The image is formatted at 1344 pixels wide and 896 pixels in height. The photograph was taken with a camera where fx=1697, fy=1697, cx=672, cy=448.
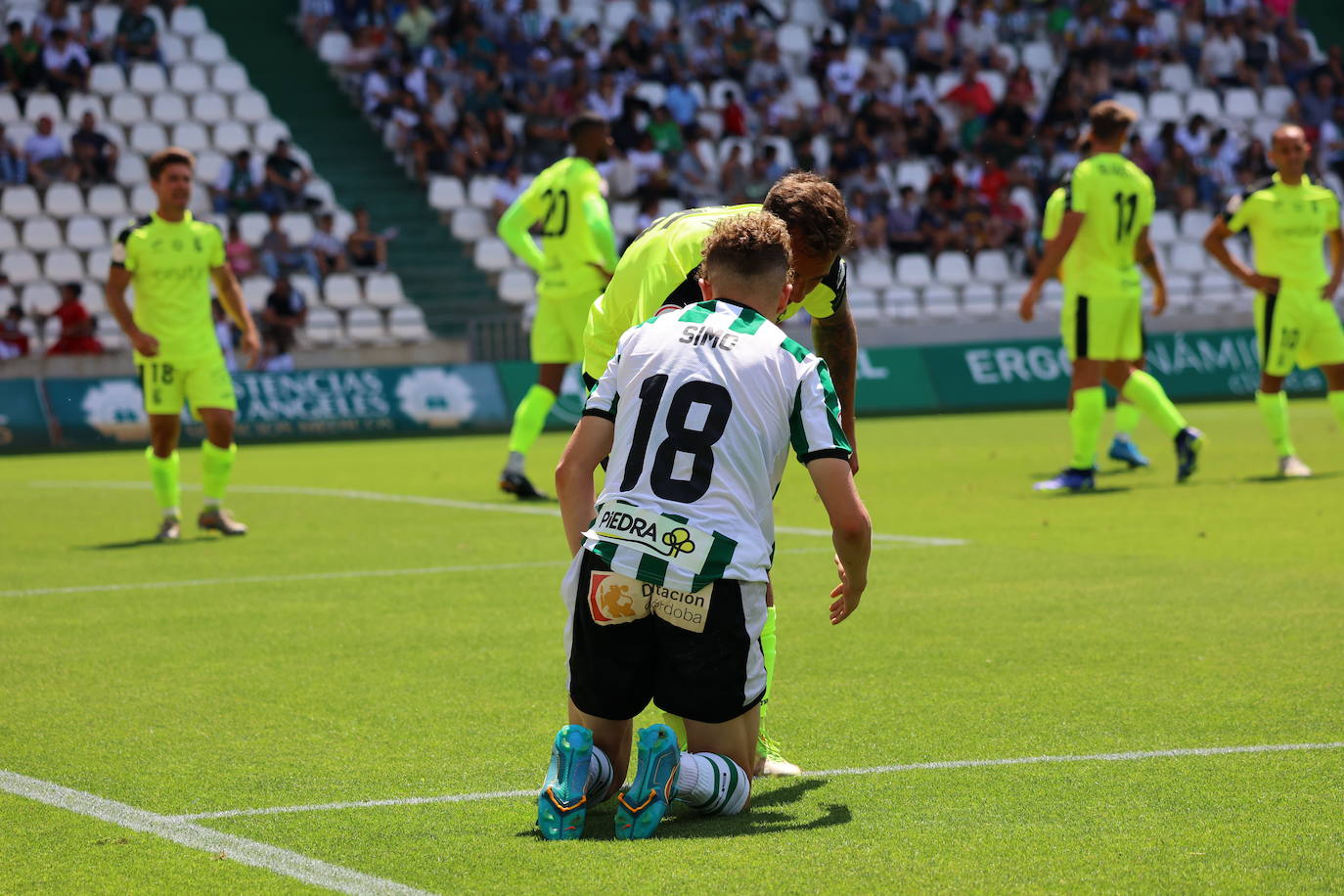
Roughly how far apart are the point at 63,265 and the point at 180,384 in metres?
12.2

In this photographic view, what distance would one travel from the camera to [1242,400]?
2311cm

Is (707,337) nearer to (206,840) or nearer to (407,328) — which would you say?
(206,840)

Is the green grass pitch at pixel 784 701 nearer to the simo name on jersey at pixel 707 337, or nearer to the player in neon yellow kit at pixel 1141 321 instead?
the simo name on jersey at pixel 707 337

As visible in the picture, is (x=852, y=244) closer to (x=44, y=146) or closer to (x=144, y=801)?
(x=144, y=801)

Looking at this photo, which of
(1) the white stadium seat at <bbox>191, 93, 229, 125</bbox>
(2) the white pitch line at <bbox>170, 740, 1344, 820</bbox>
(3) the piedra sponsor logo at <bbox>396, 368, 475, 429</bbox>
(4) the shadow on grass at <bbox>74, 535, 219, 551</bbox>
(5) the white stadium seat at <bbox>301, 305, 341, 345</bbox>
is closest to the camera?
(2) the white pitch line at <bbox>170, 740, 1344, 820</bbox>

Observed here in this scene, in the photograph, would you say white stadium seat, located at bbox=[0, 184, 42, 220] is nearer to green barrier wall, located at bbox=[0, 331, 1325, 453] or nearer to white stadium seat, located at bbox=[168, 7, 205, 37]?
green barrier wall, located at bbox=[0, 331, 1325, 453]

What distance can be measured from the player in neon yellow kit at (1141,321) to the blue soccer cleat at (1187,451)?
0.74 metres

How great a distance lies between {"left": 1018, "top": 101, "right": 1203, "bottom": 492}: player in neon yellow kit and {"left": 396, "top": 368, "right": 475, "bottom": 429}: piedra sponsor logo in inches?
385

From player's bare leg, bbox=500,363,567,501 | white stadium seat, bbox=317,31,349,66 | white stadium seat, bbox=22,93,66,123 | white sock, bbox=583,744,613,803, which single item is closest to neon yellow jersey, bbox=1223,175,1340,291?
player's bare leg, bbox=500,363,567,501

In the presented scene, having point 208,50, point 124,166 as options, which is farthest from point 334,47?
point 124,166

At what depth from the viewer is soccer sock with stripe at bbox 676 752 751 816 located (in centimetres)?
409

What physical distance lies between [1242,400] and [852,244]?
19567 millimetres

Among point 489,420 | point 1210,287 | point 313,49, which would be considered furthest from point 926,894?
point 313,49

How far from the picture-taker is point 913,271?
84.9ft
